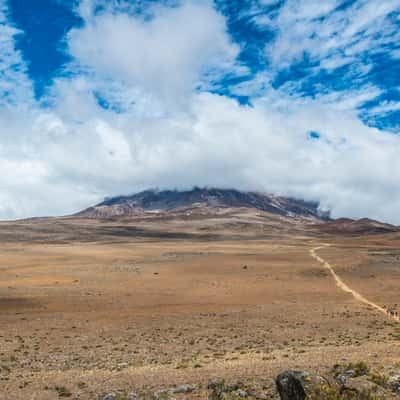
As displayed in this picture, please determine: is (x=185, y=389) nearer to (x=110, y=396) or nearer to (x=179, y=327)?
(x=110, y=396)

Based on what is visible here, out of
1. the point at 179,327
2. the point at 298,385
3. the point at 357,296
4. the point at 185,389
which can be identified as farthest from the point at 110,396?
the point at 357,296

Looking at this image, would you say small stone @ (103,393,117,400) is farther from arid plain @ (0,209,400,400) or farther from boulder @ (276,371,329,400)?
boulder @ (276,371,329,400)

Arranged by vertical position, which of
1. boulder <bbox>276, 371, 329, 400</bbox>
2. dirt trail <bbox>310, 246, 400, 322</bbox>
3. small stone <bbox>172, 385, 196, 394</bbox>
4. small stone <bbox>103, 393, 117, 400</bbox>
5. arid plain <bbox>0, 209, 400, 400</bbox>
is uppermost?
boulder <bbox>276, 371, 329, 400</bbox>

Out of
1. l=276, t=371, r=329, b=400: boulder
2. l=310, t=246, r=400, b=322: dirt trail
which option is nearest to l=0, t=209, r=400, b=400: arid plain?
l=310, t=246, r=400, b=322: dirt trail

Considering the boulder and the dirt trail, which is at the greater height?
the boulder

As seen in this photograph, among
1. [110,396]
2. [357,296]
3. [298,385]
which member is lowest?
[357,296]

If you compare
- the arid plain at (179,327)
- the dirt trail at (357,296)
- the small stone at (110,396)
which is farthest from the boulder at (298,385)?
the dirt trail at (357,296)

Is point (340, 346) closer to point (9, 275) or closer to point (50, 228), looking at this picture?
point (9, 275)

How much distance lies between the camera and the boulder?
33.3ft

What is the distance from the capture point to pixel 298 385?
1036 centimetres

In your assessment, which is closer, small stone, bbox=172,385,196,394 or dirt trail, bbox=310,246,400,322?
small stone, bbox=172,385,196,394

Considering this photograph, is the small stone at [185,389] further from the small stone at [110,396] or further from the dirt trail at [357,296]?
the dirt trail at [357,296]

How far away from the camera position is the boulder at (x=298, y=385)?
10141 mm

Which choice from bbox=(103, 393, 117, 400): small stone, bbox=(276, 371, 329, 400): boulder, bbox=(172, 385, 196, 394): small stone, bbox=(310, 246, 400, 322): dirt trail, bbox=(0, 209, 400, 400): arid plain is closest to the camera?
bbox=(276, 371, 329, 400): boulder
